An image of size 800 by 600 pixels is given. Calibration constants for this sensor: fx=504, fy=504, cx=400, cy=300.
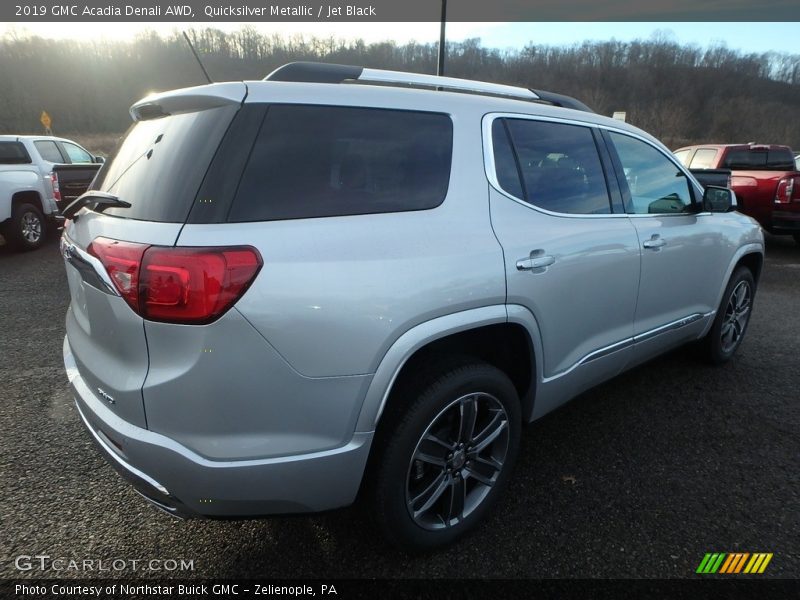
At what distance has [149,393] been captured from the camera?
5.10ft

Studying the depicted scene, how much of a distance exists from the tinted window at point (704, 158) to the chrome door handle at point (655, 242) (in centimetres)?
930

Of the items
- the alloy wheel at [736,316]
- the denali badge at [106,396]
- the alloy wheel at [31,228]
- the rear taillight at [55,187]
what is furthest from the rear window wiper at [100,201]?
the alloy wheel at [31,228]

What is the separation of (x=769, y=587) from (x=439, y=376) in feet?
4.92

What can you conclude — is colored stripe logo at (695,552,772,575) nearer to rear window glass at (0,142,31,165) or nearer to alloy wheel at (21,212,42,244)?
alloy wheel at (21,212,42,244)

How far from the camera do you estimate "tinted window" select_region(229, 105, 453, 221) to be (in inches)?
62.9

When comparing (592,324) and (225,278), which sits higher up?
(225,278)

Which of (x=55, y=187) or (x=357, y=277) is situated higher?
(x=357, y=277)

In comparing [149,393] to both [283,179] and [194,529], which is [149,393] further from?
[194,529]

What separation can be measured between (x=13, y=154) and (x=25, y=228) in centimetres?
135

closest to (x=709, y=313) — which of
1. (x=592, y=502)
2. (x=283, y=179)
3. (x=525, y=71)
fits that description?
(x=592, y=502)

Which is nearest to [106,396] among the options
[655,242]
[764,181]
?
[655,242]

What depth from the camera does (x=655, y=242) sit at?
9.48 feet

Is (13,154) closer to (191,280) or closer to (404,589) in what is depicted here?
(191,280)

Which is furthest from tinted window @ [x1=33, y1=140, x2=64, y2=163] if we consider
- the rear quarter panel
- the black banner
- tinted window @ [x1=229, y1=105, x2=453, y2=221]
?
the rear quarter panel
